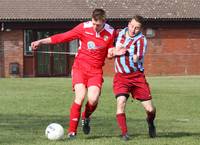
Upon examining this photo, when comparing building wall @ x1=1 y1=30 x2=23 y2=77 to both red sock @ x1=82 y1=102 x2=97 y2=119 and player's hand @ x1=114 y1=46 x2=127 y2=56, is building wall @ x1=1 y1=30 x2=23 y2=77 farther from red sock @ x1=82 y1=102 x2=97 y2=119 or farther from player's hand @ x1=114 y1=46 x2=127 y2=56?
player's hand @ x1=114 y1=46 x2=127 y2=56

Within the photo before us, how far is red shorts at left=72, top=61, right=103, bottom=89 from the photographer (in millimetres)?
10688

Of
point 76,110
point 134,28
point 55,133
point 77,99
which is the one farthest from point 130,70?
point 55,133

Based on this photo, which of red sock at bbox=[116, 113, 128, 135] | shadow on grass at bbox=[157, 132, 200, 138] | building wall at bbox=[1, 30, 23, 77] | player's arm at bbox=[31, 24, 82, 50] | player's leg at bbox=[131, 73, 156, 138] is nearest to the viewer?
red sock at bbox=[116, 113, 128, 135]

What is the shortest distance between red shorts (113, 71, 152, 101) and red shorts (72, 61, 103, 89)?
0.99 feet

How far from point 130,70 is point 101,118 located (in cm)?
480

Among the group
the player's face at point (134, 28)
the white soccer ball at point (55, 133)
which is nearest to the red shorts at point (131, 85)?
the player's face at point (134, 28)

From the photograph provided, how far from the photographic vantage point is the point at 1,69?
1570 inches

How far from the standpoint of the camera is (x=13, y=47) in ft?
132

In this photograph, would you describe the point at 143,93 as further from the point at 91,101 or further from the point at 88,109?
the point at 88,109

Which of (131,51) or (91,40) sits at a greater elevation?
Answer: (91,40)

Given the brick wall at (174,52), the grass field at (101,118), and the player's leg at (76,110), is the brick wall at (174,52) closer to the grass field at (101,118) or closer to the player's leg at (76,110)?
the grass field at (101,118)

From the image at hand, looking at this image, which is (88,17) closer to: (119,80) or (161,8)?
(161,8)

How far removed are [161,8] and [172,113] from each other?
25657 mm

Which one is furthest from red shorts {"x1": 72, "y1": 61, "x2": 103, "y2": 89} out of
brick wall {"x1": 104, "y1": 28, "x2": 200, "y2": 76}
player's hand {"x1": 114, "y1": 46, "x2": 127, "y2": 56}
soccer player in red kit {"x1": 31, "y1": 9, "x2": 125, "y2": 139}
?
brick wall {"x1": 104, "y1": 28, "x2": 200, "y2": 76}
